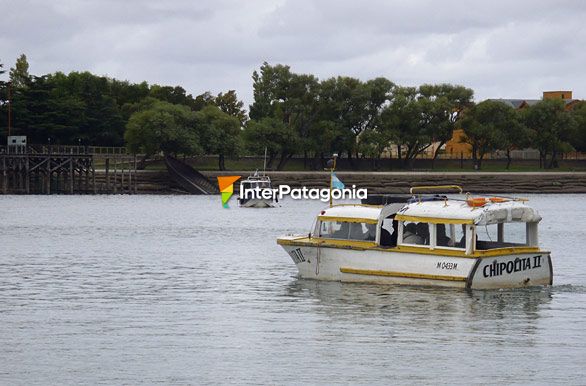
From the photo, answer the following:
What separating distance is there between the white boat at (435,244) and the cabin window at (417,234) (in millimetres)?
34

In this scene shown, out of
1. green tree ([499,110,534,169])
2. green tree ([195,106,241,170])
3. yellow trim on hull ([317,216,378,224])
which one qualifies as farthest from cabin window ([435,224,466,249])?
green tree ([499,110,534,169])

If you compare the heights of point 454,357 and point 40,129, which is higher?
point 40,129

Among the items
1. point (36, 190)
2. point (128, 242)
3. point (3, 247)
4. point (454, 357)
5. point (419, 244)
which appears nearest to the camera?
point (454, 357)

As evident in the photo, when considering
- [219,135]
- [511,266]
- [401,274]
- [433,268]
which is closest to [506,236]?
[511,266]

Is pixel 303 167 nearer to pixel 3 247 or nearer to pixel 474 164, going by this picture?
pixel 474 164

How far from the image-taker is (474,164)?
616 feet

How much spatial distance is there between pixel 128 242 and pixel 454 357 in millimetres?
44244

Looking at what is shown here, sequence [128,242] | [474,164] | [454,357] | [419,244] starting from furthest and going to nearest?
[474,164] → [128,242] → [419,244] → [454,357]

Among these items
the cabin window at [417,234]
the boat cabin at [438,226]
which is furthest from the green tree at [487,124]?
the cabin window at [417,234]

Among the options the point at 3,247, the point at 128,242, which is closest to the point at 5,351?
the point at 3,247

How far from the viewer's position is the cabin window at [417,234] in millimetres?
41469

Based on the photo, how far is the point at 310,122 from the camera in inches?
7013

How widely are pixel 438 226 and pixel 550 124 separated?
14688 centimetres

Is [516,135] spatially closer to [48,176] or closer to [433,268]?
[48,176]
